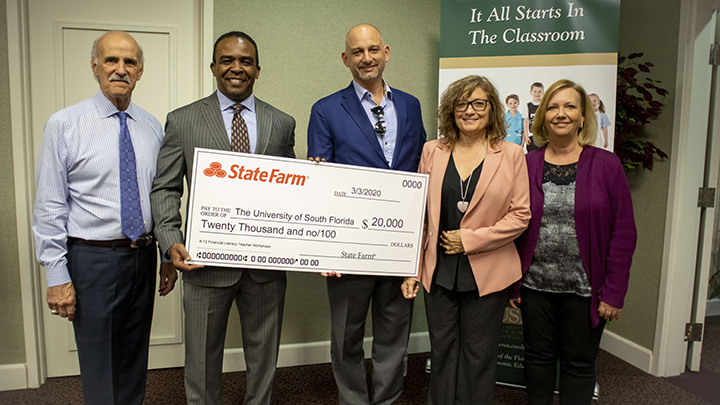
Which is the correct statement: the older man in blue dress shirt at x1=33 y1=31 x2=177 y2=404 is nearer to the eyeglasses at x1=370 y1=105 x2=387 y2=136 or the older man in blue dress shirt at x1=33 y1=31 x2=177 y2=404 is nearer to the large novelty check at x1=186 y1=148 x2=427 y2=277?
the large novelty check at x1=186 y1=148 x2=427 y2=277

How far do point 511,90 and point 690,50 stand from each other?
1177 mm

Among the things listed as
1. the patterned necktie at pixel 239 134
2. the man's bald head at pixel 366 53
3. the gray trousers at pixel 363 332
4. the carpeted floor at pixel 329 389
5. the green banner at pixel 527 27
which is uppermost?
the green banner at pixel 527 27

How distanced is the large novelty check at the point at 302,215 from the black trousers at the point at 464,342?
220 millimetres

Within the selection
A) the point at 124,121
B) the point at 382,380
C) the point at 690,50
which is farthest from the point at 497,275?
the point at 690,50

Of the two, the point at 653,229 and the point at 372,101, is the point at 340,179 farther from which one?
the point at 653,229

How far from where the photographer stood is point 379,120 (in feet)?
6.13

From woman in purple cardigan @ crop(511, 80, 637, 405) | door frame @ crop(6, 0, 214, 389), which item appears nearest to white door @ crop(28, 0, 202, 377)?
door frame @ crop(6, 0, 214, 389)

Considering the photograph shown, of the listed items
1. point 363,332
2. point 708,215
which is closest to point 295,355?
point 363,332

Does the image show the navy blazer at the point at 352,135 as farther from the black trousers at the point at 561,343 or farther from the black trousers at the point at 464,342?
the black trousers at the point at 561,343

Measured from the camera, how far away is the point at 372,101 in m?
1.91

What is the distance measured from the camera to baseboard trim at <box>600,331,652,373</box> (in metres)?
2.82

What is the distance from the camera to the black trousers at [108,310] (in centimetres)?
163

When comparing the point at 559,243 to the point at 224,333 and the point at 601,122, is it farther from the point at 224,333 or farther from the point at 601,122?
the point at 224,333

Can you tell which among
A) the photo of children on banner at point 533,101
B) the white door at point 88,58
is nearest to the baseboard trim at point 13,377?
the white door at point 88,58
